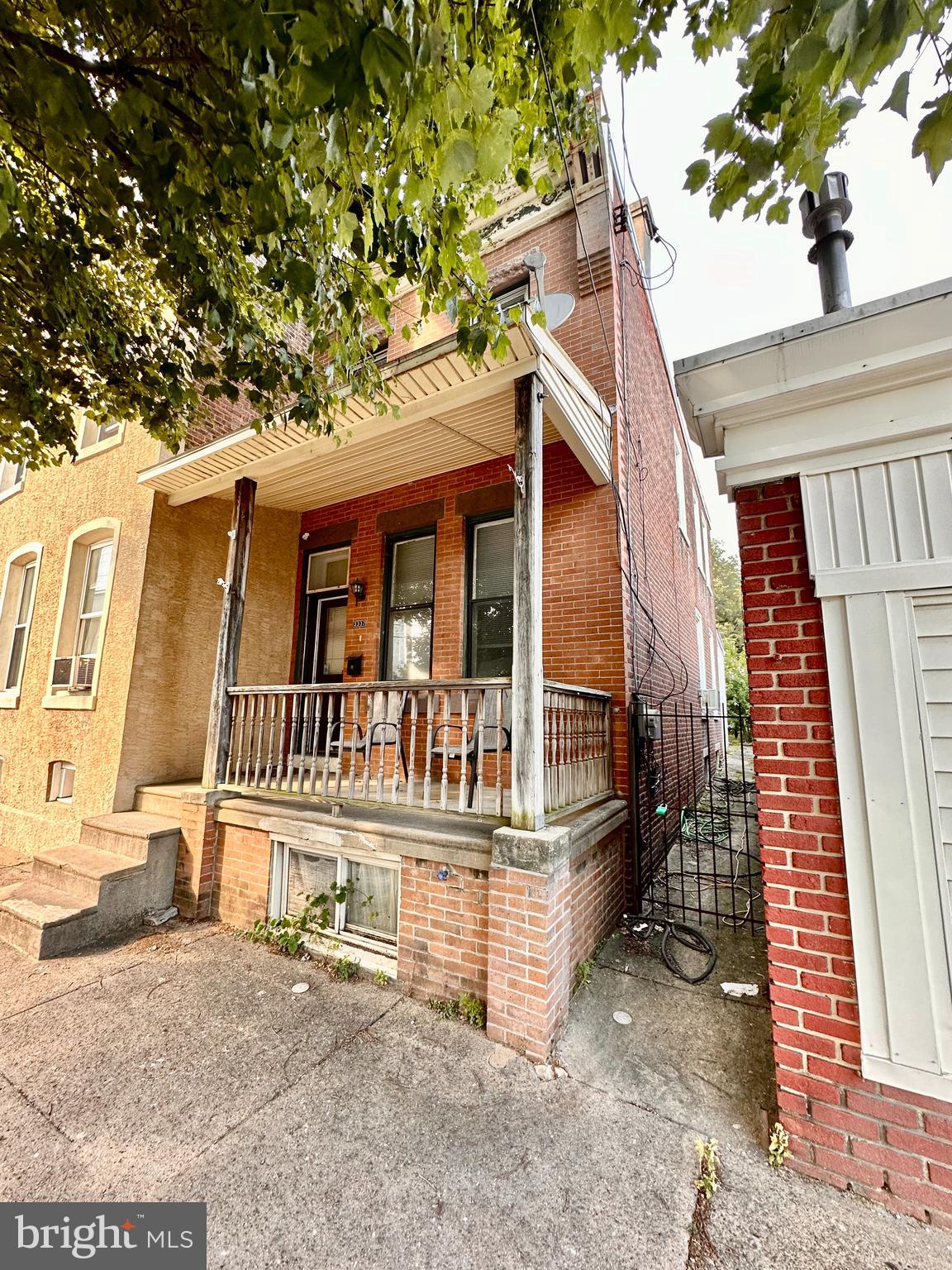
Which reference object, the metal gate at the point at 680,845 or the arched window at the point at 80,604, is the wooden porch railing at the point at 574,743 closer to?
the metal gate at the point at 680,845

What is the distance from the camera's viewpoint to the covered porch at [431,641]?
11.4ft

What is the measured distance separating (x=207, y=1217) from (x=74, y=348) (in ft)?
15.4

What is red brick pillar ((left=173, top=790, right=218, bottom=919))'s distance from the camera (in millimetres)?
4680

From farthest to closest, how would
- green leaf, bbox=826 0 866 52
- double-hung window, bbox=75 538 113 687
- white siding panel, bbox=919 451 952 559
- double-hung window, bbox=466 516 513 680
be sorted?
1. double-hung window, bbox=75 538 113 687
2. double-hung window, bbox=466 516 513 680
3. white siding panel, bbox=919 451 952 559
4. green leaf, bbox=826 0 866 52

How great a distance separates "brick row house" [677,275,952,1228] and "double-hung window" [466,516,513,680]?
3.31 metres

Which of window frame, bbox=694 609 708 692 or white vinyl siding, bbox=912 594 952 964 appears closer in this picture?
white vinyl siding, bbox=912 594 952 964

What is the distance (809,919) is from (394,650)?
4931mm

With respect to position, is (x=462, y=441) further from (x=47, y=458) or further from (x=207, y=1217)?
(x=207, y=1217)

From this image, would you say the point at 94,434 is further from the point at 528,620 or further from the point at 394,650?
the point at 528,620

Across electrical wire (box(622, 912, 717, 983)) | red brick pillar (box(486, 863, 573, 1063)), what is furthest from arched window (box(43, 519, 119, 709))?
electrical wire (box(622, 912, 717, 983))

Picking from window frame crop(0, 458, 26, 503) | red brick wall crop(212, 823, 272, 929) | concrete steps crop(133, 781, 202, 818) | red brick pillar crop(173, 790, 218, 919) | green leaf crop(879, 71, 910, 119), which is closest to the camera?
green leaf crop(879, 71, 910, 119)

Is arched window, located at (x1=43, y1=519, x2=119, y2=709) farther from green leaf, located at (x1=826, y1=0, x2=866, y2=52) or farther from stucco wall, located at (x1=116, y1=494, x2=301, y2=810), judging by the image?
green leaf, located at (x1=826, y1=0, x2=866, y2=52)

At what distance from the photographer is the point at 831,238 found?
2701mm

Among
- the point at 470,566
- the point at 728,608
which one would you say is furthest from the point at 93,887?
the point at 728,608
